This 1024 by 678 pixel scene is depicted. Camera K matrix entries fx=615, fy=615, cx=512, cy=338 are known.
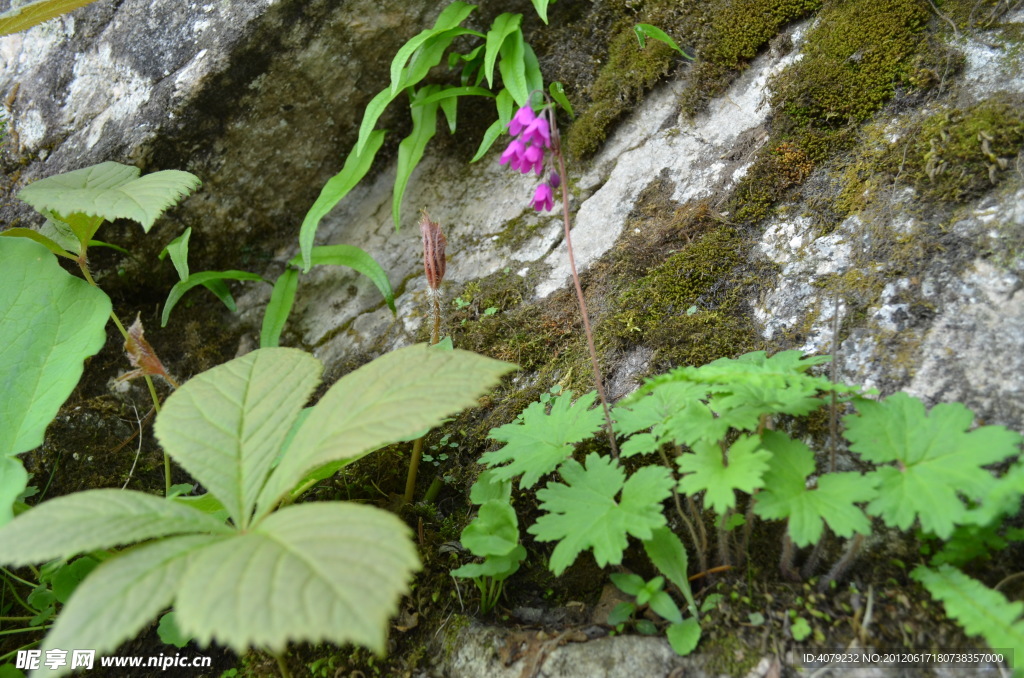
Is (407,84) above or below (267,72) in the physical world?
below

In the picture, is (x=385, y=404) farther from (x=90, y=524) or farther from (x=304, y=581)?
(x=90, y=524)

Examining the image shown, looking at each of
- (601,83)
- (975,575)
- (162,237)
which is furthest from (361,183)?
(975,575)

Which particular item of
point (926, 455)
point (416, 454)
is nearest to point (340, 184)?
point (416, 454)

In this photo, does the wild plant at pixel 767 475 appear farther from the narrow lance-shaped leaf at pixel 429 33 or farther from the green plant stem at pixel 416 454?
the narrow lance-shaped leaf at pixel 429 33

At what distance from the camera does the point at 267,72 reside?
2893 mm

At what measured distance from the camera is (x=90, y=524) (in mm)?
1137

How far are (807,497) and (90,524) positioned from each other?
1.43 m

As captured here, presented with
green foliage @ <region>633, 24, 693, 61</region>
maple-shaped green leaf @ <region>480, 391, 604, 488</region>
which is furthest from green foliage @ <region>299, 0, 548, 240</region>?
maple-shaped green leaf @ <region>480, 391, 604, 488</region>

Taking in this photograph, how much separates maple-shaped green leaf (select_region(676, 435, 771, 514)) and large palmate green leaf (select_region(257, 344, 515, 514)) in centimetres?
49

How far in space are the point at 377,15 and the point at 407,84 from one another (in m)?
0.45

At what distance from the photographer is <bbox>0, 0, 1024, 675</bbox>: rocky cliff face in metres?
1.79

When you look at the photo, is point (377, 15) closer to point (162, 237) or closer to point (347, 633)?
point (162, 237)

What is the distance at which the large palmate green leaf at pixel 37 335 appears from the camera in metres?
1.75

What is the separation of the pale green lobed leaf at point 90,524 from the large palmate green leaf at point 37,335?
0.68 metres
